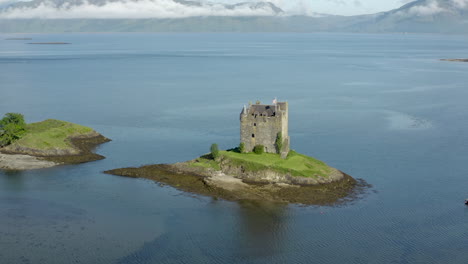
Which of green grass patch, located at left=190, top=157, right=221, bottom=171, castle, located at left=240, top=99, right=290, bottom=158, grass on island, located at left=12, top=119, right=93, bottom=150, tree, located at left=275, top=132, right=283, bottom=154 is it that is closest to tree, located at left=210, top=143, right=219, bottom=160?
green grass patch, located at left=190, top=157, right=221, bottom=171

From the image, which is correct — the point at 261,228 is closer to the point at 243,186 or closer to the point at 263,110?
the point at 243,186

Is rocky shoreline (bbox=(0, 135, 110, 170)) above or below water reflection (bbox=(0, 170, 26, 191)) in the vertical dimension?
above

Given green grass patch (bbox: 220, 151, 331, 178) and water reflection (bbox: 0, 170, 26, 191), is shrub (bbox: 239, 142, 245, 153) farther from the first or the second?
water reflection (bbox: 0, 170, 26, 191)

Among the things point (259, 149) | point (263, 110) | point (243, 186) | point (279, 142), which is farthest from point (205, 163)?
point (263, 110)

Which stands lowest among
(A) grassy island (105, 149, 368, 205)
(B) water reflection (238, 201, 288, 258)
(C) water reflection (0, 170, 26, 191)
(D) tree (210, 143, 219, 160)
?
(B) water reflection (238, 201, 288, 258)

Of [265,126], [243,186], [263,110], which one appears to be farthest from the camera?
[263,110]

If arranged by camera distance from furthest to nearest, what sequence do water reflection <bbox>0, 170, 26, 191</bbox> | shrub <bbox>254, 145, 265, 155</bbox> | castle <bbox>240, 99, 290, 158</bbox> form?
1. shrub <bbox>254, 145, 265, 155</bbox>
2. castle <bbox>240, 99, 290, 158</bbox>
3. water reflection <bbox>0, 170, 26, 191</bbox>
